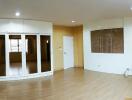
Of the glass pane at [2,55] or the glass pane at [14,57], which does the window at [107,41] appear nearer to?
the glass pane at [14,57]

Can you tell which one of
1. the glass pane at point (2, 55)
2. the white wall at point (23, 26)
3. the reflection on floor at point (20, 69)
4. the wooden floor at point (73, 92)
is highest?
the white wall at point (23, 26)

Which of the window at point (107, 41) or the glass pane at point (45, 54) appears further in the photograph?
the glass pane at point (45, 54)

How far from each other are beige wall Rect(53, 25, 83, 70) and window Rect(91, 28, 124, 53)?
1621mm

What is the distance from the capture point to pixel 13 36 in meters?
7.96

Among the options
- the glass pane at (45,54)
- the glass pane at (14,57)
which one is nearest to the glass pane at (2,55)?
the glass pane at (14,57)

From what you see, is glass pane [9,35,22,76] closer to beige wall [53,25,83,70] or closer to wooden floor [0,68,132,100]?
wooden floor [0,68,132,100]

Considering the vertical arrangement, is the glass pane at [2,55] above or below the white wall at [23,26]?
below

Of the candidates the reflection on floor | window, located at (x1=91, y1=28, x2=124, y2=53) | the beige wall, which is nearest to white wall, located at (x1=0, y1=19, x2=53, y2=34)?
the reflection on floor

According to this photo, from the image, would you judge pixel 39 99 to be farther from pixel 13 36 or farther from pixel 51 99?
pixel 13 36

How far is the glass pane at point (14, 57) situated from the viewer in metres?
7.97

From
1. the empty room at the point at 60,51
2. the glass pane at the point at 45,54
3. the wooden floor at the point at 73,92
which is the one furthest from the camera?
the glass pane at the point at 45,54

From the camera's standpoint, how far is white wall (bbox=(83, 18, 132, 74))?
8258mm

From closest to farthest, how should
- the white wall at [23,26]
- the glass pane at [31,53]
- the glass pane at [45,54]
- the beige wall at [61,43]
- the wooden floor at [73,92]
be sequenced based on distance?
1. the wooden floor at [73,92]
2. the white wall at [23,26]
3. the glass pane at [31,53]
4. the glass pane at [45,54]
5. the beige wall at [61,43]

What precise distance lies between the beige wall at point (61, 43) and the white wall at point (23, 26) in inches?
65.6
